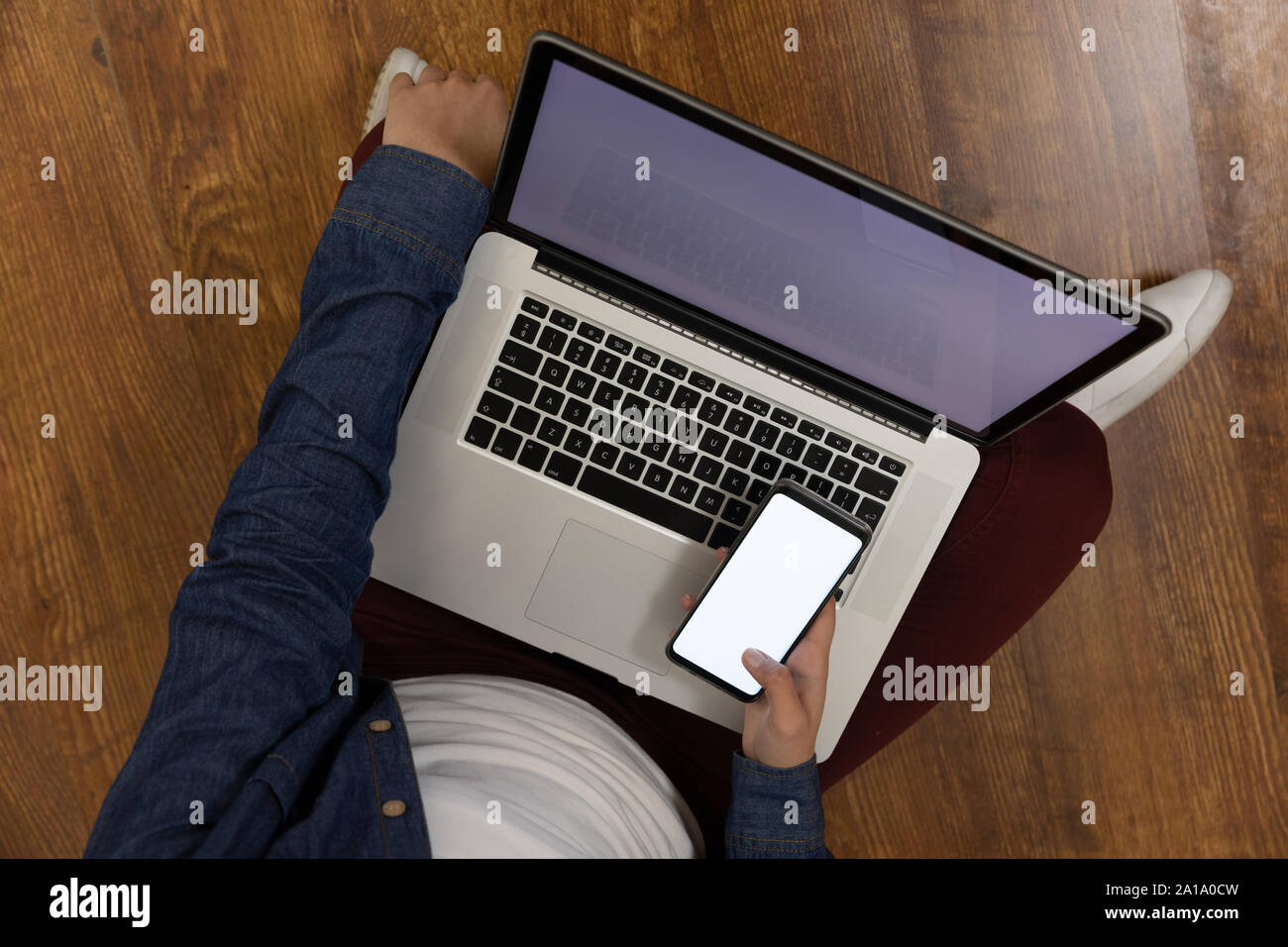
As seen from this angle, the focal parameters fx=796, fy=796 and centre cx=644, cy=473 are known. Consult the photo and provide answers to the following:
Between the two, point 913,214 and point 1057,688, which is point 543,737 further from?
point 1057,688

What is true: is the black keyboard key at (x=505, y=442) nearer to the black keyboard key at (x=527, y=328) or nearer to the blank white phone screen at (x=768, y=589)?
the black keyboard key at (x=527, y=328)

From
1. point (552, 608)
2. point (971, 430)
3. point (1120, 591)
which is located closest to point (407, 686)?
point (552, 608)

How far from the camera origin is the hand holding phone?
65 centimetres

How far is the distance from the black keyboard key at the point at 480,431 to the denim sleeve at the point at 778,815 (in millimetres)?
347

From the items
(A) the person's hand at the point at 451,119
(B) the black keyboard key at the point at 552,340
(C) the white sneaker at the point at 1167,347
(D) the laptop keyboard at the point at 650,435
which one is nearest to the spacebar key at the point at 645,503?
(D) the laptop keyboard at the point at 650,435

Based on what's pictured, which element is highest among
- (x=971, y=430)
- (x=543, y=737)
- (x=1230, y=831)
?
(x=971, y=430)

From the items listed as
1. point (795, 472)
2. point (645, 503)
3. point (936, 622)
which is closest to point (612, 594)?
point (645, 503)

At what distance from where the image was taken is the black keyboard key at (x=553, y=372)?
664mm

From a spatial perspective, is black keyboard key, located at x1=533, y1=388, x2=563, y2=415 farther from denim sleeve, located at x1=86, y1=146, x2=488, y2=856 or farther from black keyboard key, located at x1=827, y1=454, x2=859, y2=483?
black keyboard key, located at x1=827, y1=454, x2=859, y2=483

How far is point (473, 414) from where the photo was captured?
0.67m

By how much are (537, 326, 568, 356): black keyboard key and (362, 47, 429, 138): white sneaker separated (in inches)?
Answer: 14.1

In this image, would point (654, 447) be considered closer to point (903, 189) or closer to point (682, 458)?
point (682, 458)

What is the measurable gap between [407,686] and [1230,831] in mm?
1003

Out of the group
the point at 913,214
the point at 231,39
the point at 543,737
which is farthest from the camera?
the point at 231,39
